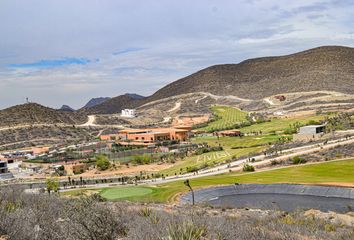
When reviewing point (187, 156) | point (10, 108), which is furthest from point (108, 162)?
point (10, 108)

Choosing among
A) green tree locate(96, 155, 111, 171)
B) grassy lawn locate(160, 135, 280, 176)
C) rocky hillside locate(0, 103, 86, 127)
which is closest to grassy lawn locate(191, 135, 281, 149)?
grassy lawn locate(160, 135, 280, 176)

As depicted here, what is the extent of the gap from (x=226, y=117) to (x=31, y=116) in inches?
1941

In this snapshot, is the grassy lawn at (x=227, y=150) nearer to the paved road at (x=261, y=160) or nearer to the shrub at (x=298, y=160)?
the paved road at (x=261, y=160)

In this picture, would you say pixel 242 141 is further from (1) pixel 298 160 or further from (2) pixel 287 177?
(2) pixel 287 177

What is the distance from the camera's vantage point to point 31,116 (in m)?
110

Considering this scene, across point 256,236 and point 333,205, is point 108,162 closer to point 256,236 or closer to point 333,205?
point 333,205

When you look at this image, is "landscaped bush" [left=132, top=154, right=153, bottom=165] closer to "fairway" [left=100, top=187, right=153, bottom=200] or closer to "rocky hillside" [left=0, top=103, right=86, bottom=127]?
"fairway" [left=100, top=187, right=153, bottom=200]

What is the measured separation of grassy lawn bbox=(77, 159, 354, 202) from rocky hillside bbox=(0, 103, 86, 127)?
75177 millimetres

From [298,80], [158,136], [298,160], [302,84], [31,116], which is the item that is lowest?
[298,160]

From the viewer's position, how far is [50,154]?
73.9 meters

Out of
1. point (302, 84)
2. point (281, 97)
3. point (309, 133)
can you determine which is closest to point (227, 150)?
point (309, 133)

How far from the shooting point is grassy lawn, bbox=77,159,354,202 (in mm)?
33469

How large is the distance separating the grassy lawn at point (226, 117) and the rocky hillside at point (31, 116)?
125 ft

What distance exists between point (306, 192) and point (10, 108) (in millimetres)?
100354
